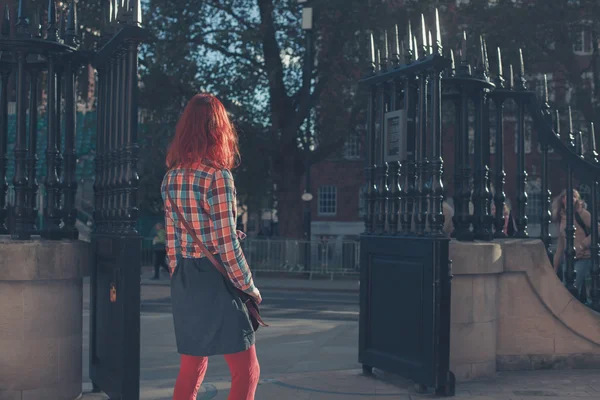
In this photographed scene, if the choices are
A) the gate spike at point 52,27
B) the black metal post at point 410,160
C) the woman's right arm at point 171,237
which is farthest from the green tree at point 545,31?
the woman's right arm at point 171,237

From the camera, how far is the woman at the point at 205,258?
4262 mm

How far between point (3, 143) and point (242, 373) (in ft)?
11.2

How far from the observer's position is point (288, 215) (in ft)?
88.5

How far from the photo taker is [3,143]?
22.2 ft

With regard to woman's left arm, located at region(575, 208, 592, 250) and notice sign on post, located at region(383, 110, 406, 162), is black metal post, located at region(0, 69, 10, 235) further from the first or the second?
woman's left arm, located at region(575, 208, 592, 250)

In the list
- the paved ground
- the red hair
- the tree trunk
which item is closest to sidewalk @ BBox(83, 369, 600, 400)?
the paved ground

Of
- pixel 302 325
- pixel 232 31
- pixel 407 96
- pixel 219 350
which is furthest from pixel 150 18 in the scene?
pixel 219 350

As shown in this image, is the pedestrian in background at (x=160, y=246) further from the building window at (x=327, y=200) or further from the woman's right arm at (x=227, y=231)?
the building window at (x=327, y=200)

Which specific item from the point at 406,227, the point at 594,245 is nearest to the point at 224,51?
the point at 594,245

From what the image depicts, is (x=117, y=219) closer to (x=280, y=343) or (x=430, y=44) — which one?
(x=430, y=44)

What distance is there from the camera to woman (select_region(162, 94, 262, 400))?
426 centimetres

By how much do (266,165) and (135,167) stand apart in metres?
21.1

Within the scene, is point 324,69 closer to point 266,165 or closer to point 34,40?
point 266,165

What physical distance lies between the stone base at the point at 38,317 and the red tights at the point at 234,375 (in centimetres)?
192
